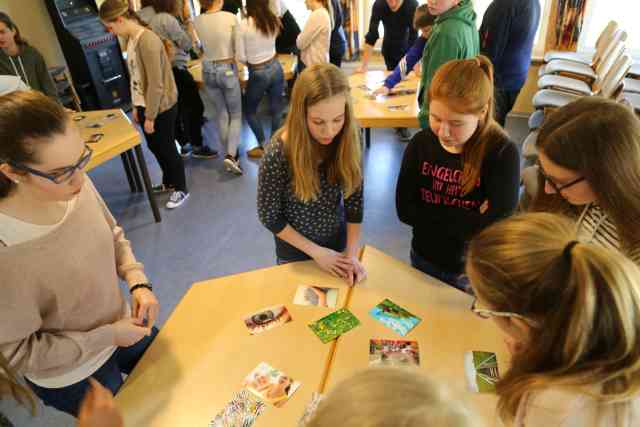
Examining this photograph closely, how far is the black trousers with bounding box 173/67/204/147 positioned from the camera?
14.5ft

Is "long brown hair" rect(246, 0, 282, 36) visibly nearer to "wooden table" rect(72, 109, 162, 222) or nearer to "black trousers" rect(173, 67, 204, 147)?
"black trousers" rect(173, 67, 204, 147)

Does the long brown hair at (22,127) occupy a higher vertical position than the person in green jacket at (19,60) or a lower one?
higher

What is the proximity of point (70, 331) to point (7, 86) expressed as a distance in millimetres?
1897

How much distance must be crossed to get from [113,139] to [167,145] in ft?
1.84

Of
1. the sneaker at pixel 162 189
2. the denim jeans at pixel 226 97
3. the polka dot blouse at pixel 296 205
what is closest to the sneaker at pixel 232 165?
the denim jeans at pixel 226 97

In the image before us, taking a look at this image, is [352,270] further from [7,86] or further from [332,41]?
[332,41]

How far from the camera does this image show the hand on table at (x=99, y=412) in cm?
100

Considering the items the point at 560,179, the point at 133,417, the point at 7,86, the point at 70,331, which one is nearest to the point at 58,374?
the point at 70,331

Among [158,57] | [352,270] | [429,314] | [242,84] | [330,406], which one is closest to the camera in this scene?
[330,406]

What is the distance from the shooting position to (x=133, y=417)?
1.20 m

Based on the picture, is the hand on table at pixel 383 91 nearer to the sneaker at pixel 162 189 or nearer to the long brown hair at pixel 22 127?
the sneaker at pixel 162 189

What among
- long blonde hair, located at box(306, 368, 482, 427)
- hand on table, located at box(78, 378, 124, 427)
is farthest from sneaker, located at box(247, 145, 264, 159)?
long blonde hair, located at box(306, 368, 482, 427)

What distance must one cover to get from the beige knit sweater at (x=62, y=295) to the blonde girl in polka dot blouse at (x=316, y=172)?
0.59 metres

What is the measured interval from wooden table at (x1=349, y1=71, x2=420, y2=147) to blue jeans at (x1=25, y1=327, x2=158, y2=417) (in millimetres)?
1868
